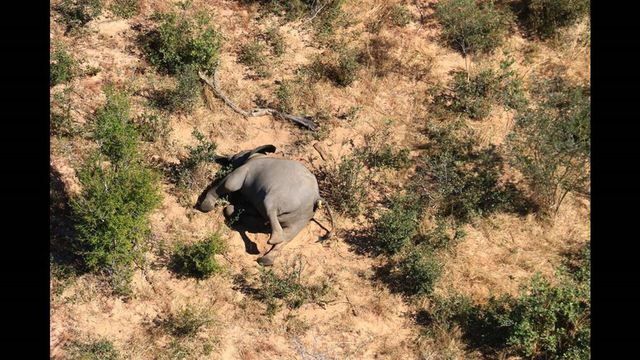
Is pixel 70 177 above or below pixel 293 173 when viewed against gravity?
below

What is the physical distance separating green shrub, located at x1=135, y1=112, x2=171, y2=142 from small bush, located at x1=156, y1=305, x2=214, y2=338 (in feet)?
12.1

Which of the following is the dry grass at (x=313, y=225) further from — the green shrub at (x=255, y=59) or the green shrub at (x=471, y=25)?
the green shrub at (x=471, y=25)

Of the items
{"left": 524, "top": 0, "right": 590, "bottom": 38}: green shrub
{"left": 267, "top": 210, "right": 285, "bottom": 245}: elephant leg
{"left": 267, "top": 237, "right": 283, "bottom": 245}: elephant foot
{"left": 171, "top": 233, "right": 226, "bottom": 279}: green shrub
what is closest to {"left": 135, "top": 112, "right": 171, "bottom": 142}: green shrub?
{"left": 171, "top": 233, "right": 226, "bottom": 279}: green shrub

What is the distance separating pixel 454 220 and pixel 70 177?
6.74 metres

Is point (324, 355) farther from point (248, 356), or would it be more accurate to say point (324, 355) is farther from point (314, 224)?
point (314, 224)

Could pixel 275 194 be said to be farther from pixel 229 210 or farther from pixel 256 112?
pixel 256 112

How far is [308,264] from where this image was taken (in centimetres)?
873

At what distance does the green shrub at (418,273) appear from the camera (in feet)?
27.0

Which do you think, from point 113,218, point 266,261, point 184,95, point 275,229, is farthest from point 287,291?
point 184,95

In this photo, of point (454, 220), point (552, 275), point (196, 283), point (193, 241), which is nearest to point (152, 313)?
point (196, 283)

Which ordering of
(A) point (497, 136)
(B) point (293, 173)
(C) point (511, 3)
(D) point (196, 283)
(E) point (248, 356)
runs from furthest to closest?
(C) point (511, 3) < (A) point (497, 136) < (B) point (293, 173) < (D) point (196, 283) < (E) point (248, 356)

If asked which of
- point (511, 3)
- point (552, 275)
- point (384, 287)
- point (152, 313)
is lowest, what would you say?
point (152, 313)

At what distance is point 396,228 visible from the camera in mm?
8812

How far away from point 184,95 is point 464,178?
5.67 meters
